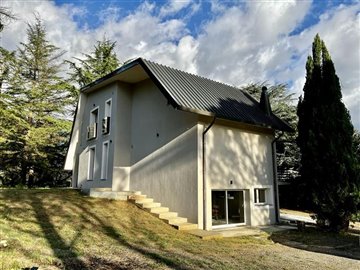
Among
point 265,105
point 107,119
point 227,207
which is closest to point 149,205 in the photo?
point 227,207

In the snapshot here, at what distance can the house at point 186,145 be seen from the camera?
11812 mm

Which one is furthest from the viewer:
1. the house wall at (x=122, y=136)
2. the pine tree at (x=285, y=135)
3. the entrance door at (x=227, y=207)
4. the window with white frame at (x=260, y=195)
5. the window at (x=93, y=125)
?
the pine tree at (x=285, y=135)

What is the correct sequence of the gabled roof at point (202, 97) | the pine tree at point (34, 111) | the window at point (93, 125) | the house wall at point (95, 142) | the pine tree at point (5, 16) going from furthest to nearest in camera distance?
1. the pine tree at point (34, 111)
2. the window at point (93, 125)
3. the house wall at point (95, 142)
4. the gabled roof at point (202, 97)
5. the pine tree at point (5, 16)

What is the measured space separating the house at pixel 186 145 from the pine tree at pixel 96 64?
12499 mm

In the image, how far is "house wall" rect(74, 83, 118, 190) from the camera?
1548cm

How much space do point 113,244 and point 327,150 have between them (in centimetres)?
917

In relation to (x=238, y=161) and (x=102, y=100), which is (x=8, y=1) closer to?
(x=102, y=100)

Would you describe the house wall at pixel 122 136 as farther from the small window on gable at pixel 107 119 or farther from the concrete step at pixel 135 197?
the concrete step at pixel 135 197

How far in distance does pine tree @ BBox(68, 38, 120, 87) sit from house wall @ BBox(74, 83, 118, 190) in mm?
10438

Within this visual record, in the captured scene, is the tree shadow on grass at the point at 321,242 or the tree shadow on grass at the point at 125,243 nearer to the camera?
the tree shadow on grass at the point at 125,243

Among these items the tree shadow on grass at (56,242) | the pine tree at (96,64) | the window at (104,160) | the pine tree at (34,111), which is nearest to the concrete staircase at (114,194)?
the window at (104,160)

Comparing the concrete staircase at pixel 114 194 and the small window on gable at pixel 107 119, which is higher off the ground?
the small window on gable at pixel 107 119

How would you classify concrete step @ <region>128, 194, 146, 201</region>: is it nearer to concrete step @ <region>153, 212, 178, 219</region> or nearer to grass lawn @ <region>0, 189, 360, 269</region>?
grass lawn @ <region>0, 189, 360, 269</region>

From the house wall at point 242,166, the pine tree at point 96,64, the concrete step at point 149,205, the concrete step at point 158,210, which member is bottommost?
the concrete step at point 158,210
